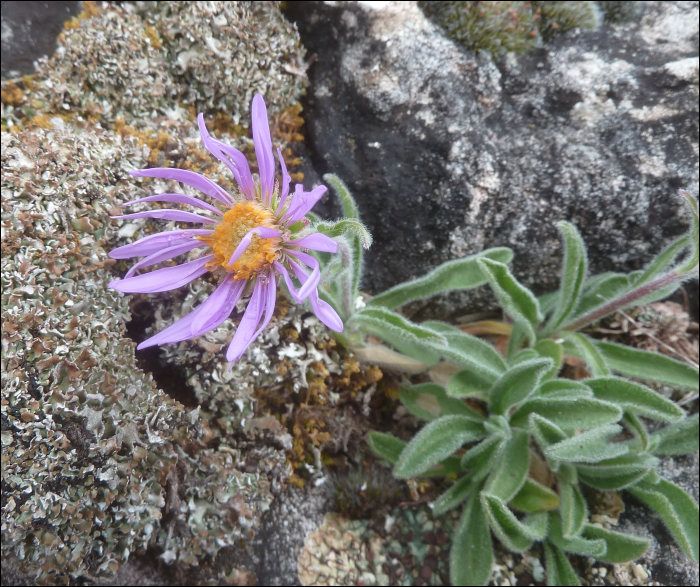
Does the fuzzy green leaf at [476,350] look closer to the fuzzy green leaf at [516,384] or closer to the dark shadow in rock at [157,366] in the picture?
the fuzzy green leaf at [516,384]

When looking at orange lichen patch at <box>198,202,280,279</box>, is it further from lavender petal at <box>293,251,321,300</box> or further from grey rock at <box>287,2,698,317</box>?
grey rock at <box>287,2,698,317</box>

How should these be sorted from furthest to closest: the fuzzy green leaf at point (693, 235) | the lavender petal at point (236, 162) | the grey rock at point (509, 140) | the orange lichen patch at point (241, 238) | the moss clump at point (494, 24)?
the moss clump at point (494, 24) < the grey rock at point (509, 140) < the fuzzy green leaf at point (693, 235) < the orange lichen patch at point (241, 238) < the lavender petal at point (236, 162)

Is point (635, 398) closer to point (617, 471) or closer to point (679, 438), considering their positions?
point (617, 471)

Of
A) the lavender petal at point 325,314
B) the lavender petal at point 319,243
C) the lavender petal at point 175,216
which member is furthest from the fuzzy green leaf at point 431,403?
the lavender petal at point 175,216

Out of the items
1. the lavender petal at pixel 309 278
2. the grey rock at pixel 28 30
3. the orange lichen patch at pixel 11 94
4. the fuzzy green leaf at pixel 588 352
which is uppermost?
the grey rock at pixel 28 30

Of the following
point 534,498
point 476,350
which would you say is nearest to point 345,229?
point 476,350

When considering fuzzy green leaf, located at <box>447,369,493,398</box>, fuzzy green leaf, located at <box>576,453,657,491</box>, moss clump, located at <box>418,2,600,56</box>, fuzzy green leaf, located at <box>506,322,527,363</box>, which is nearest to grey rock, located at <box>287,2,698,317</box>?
moss clump, located at <box>418,2,600,56</box>
